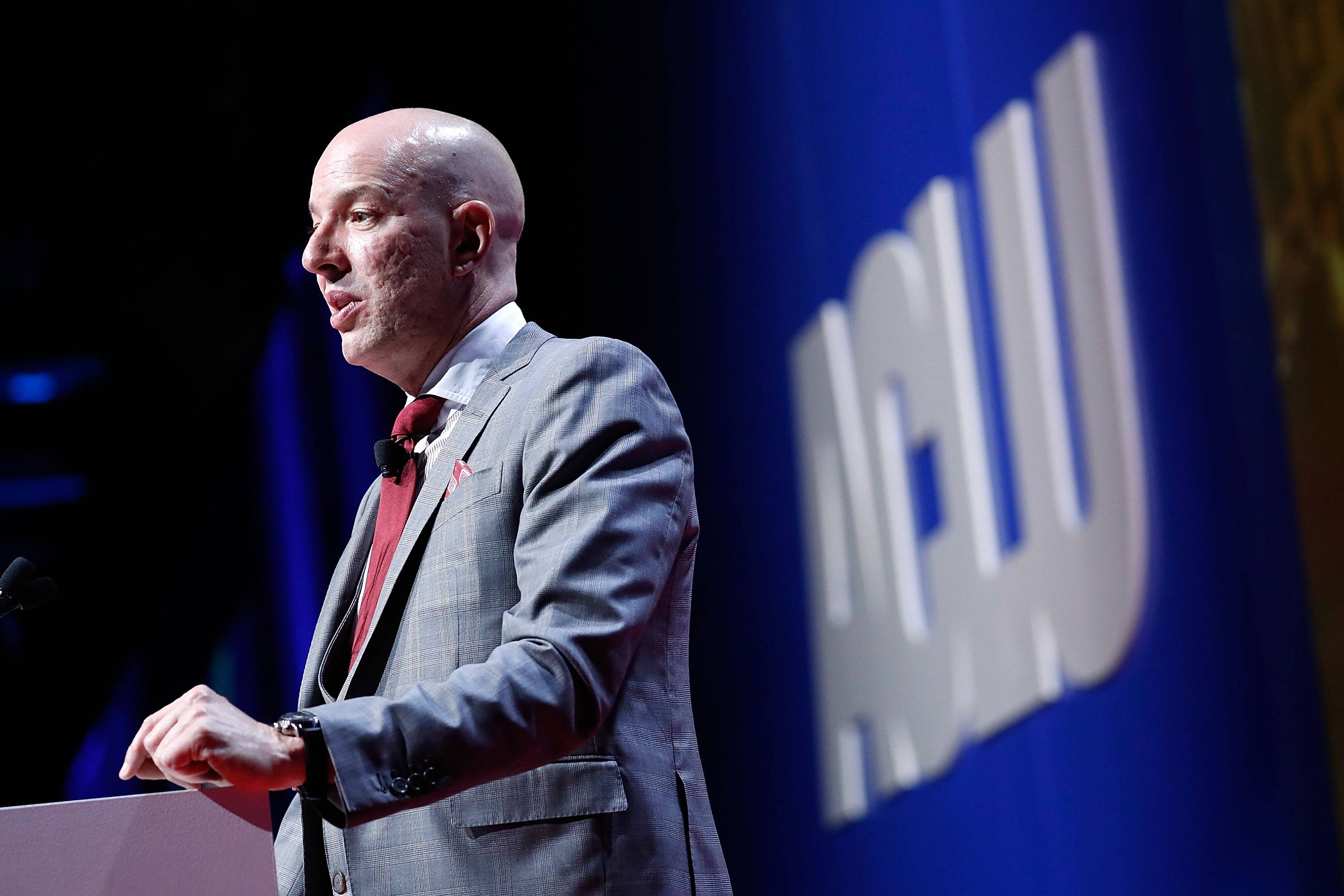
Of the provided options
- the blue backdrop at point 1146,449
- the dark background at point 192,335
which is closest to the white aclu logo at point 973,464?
the blue backdrop at point 1146,449

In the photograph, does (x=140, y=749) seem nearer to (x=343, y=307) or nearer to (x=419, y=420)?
(x=419, y=420)

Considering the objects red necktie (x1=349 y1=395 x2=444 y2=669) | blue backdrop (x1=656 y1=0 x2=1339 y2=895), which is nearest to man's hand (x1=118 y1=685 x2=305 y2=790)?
red necktie (x1=349 y1=395 x2=444 y2=669)

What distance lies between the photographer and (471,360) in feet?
5.40

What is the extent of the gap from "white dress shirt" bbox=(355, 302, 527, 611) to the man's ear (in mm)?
69

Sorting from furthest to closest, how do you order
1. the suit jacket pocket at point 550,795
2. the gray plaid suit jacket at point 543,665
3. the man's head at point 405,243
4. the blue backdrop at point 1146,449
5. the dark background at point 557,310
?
the dark background at point 557,310, the blue backdrop at point 1146,449, the man's head at point 405,243, the suit jacket pocket at point 550,795, the gray plaid suit jacket at point 543,665

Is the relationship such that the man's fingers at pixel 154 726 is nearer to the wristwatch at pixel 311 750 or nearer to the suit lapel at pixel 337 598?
the wristwatch at pixel 311 750

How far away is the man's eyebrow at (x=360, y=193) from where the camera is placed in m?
1.66

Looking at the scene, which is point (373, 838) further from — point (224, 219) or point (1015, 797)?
point (224, 219)

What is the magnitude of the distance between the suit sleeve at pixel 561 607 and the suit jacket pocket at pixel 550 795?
8cm

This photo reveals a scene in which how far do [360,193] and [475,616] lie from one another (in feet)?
1.87

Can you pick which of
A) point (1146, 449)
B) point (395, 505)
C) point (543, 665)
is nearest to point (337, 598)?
point (395, 505)

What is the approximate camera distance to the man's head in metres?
1.65

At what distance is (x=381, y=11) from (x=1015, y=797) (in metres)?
2.46

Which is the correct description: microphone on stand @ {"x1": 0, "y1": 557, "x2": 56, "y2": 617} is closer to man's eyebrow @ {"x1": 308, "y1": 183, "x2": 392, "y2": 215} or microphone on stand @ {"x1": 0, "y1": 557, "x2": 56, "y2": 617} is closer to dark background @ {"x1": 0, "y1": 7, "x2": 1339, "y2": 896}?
man's eyebrow @ {"x1": 308, "y1": 183, "x2": 392, "y2": 215}
